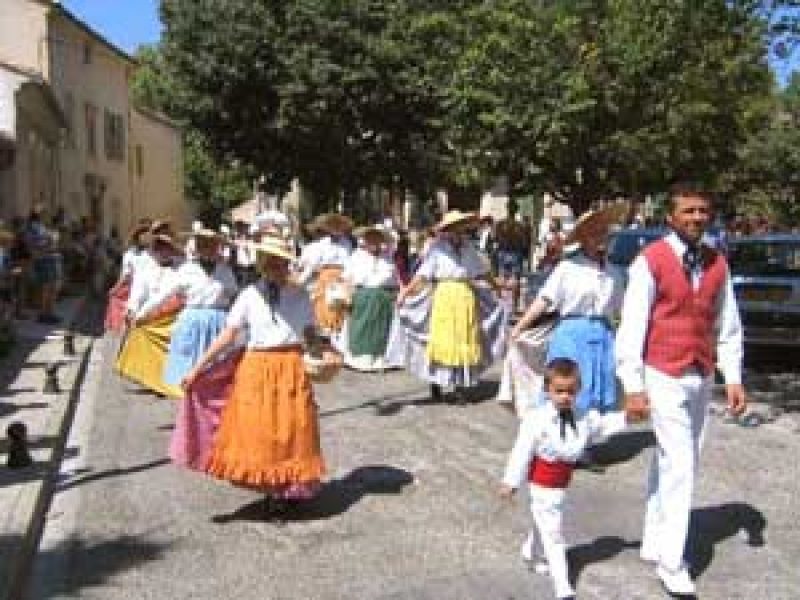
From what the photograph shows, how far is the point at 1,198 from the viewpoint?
93.5 ft

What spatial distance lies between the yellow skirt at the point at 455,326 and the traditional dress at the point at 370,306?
264 cm

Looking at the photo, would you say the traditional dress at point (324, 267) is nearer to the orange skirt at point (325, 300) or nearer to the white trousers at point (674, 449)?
the orange skirt at point (325, 300)

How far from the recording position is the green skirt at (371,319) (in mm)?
15891

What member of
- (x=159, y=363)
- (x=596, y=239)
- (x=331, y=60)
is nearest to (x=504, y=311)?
(x=159, y=363)

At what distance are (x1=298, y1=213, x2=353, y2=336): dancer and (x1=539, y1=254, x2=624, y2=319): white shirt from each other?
732 centimetres

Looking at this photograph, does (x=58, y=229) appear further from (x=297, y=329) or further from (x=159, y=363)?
Result: (x=297, y=329)

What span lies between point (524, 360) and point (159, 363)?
4667 millimetres

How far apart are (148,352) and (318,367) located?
5380mm

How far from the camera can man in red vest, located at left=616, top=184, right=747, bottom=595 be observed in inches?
261

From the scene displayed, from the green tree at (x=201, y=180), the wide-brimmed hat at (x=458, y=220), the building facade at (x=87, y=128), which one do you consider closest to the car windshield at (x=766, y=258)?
the wide-brimmed hat at (x=458, y=220)

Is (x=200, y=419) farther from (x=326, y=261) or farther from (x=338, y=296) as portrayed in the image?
(x=326, y=261)

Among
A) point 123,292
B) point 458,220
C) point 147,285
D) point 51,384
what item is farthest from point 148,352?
point 123,292

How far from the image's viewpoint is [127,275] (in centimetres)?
1803

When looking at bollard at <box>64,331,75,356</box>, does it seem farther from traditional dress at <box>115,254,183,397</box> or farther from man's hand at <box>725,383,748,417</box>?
man's hand at <box>725,383,748,417</box>
